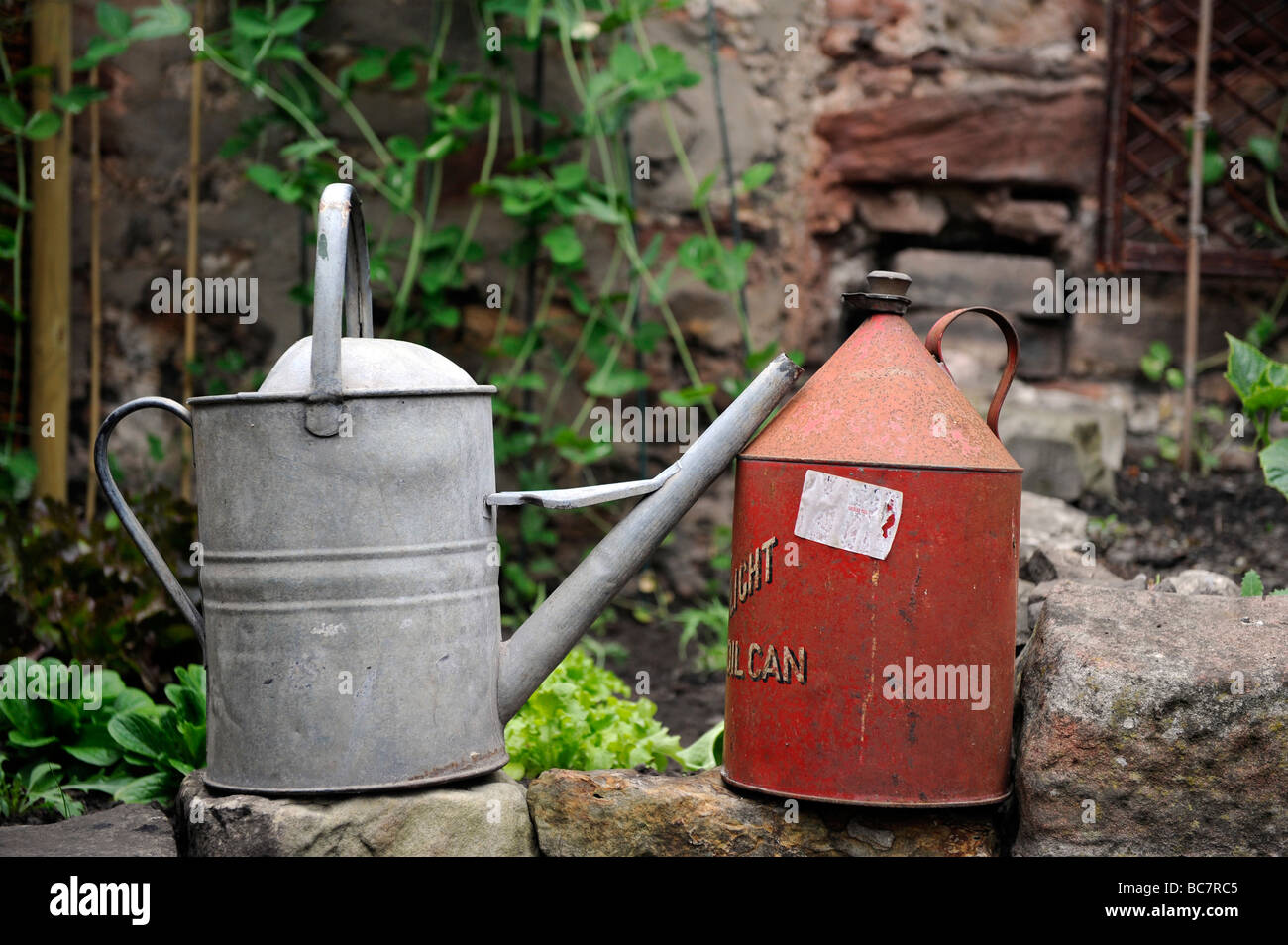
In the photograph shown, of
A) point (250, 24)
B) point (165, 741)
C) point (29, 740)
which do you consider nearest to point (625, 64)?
point (250, 24)

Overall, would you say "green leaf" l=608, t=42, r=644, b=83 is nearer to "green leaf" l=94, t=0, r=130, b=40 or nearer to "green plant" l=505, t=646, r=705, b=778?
"green leaf" l=94, t=0, r=130, b=40

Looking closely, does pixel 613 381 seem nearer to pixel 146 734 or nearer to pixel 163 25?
pixel 163 25

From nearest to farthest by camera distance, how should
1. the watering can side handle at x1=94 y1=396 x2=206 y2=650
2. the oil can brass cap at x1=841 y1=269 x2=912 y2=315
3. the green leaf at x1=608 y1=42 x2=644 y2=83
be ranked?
the watering can side handle at x1=94 y1=396 x2=206 y2=650 < the oil can brass cap at x1=841 y1=269 x2=912 y2=315 < the green leaf at x1=608 y1=42 x2=644 y2=83

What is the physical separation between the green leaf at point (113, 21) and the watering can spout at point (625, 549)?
94.5 inches

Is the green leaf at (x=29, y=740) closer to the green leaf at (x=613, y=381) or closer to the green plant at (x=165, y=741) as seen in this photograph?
the green plant at (x=165, y=741)

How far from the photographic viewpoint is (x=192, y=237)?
150 inches

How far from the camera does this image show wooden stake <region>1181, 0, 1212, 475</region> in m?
3.92

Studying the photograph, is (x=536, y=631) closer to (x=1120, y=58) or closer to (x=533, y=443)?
(x=533, y=443)

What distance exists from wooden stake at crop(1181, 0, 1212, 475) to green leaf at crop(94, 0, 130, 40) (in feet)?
11.2

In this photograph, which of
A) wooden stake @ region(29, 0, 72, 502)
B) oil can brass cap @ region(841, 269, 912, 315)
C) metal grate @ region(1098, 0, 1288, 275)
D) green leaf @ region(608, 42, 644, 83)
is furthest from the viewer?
metal grate @ region(1098, 0, 1288, 275)

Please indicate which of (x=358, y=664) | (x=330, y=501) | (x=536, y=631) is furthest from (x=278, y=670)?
(x=536, y=631)

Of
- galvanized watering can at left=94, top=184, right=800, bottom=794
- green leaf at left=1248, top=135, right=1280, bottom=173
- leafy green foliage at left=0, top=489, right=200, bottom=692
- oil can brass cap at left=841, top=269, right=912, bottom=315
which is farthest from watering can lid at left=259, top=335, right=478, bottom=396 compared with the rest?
green leaf at left=1248, top=135, right=1280, bottom=173

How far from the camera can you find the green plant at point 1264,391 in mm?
2223

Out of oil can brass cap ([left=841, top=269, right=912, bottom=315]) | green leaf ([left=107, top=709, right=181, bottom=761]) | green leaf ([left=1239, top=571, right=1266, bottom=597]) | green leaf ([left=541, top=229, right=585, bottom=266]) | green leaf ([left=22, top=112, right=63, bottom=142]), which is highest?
green leaf ([left=22, top=112, right=63, bottom=142])
